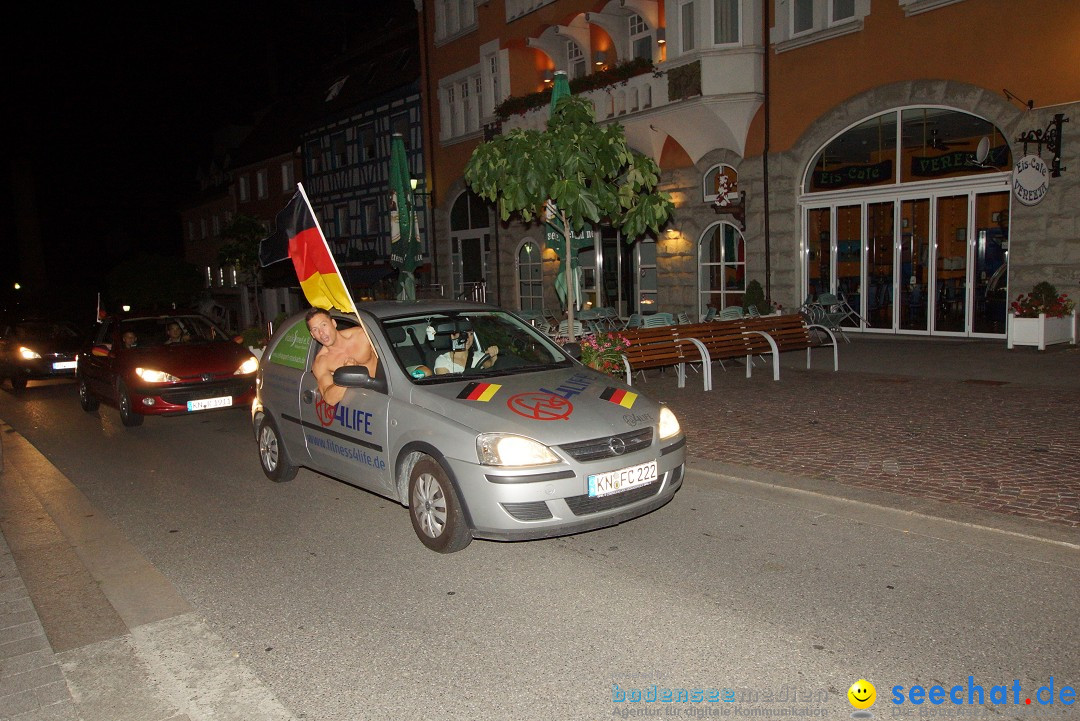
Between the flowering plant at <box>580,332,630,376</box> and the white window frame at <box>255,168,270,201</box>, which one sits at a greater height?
the white window frame at <box>255,168,270,201</box>

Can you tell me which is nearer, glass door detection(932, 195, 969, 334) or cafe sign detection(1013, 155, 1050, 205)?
cafe sign detection(1013, 155, 1050, 205)

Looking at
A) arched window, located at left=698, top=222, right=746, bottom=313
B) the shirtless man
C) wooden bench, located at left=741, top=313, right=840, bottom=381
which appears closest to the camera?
the shirtless man

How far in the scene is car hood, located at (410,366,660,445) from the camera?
16.7 ft

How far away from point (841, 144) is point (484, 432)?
1453cm

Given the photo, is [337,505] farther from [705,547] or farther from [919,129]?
[919,129]

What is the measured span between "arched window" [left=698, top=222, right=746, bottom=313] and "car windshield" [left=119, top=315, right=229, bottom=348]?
11426 mm

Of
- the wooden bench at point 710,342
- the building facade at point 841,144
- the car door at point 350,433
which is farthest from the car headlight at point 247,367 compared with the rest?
the building facade at point 841,144

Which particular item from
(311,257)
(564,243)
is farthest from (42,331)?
(311,257)

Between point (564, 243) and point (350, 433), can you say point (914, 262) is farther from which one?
point (350, 433)

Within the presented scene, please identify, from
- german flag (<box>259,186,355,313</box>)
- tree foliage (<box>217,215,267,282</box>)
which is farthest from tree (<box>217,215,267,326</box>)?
german flag (<box>259,186,355,313</box>)

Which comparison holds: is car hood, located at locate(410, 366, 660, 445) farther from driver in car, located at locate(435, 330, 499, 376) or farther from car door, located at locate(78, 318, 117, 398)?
car door, located at locate(78, 318, 117, 398)

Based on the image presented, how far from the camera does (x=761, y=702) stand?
11.3ft

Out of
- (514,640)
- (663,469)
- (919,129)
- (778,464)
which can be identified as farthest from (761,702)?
(919,129)

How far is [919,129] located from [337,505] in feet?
45.5
